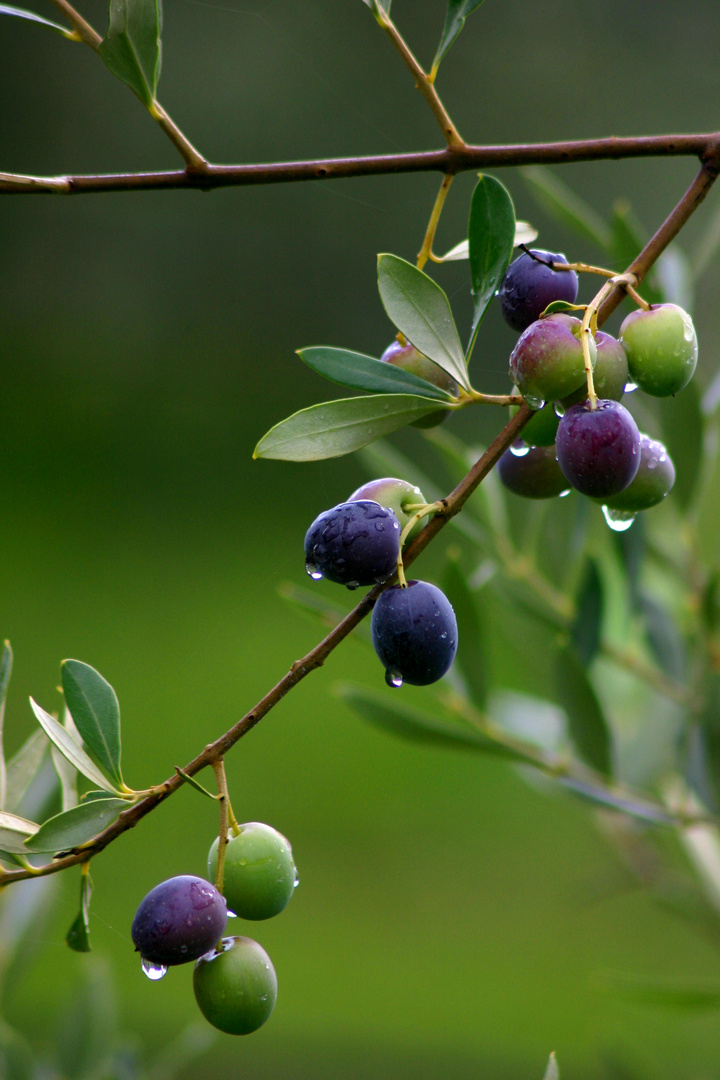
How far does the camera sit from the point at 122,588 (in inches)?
116

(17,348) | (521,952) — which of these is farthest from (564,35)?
(521,952)

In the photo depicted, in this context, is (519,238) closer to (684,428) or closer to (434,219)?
(434,219)

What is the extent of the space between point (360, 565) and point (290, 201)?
324cm

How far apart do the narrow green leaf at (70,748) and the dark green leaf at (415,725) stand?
268mm

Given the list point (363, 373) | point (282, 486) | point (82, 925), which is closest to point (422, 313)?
point (363, 373)

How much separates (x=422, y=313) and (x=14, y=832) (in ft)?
0.79

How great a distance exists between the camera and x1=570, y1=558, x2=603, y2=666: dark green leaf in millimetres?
571

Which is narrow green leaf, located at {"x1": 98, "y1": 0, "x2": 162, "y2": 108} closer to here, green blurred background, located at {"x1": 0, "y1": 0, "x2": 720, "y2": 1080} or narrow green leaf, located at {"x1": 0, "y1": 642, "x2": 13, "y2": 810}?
narrow green leaf, located at {"x1": 0, "y1": 642, "x2": 13, "y2": 810}

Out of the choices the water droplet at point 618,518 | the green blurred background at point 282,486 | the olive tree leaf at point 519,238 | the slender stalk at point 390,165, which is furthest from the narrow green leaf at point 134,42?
the green blurred background at point 282,486

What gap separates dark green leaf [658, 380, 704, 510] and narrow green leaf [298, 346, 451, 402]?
0.92ft

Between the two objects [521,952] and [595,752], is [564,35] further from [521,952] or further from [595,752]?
[595,752]

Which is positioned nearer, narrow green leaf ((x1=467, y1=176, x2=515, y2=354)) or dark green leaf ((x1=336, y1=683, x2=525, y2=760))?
narrow green leaf ((x1=467, y1=176, x2=515, y2=354))

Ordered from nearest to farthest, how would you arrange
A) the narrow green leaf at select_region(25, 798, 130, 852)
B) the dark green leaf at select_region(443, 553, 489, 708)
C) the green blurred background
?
the narrow green leaf at select_region(25, 798, 130, 852) < the dark green leaf at select_region(443, 553, 489, 708) < the green blurred background

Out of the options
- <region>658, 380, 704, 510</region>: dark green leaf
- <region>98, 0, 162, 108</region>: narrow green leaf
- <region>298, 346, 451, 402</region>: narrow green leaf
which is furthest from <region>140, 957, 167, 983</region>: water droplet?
<region>658, 380, 704, 510</region>: dark green leaf
